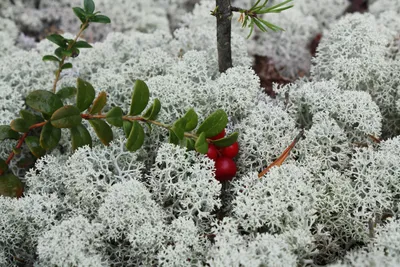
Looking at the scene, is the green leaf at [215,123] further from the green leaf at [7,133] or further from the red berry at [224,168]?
the green leaf at [7,133]

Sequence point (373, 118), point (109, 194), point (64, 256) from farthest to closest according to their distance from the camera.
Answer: point (373, 118) < point (109, 194) < point (64, 256)

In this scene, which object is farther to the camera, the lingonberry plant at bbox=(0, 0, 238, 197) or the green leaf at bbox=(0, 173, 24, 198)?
the green leaf at bbox=(0, 173, 24, 198)

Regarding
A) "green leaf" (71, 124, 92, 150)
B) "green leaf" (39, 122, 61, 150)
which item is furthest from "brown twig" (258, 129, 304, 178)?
"green leaf" (39, 122, 61, 150)

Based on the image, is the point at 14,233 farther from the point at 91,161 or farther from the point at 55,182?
the point at 91,161

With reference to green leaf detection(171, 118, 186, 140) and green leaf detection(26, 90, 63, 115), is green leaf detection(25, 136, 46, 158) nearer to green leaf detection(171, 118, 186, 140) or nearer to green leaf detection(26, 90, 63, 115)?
green leaf detection(26, 90, 63, 115)

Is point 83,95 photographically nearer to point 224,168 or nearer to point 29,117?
point 29,117

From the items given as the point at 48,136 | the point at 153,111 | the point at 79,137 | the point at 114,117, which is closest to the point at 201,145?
the point at 153,111

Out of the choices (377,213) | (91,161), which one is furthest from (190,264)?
(377,213)
